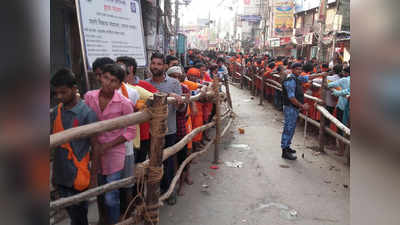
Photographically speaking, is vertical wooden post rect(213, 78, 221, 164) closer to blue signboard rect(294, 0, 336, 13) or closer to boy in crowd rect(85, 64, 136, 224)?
boy in crowd rect(85, 64, 136, 224)

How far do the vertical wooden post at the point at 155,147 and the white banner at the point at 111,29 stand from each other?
4.60 ft

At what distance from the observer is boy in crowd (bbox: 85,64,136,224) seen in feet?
8.20

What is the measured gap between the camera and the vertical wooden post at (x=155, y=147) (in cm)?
215

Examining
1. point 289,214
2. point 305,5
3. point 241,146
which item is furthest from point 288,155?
point 305,5

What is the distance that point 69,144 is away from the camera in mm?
2141

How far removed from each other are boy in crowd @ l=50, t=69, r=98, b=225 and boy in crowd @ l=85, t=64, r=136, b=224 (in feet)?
0.77

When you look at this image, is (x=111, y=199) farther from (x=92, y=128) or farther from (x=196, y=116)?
(x=196, y=116)

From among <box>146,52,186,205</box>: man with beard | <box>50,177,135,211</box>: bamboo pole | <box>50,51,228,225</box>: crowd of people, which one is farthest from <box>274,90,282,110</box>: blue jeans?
<box>50,177,135,211</box>: bamboo pole

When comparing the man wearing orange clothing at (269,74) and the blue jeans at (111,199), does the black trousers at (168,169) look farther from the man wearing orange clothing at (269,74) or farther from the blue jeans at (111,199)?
the man wearing orange clothing at (269,74)

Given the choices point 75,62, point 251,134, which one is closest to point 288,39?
point 251,134

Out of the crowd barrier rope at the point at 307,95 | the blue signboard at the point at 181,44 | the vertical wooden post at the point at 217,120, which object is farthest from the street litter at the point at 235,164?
the blue signboard at the point at 181,44
